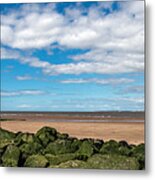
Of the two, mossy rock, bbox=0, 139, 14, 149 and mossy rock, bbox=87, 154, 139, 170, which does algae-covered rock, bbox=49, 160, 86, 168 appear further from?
mossy rock, bbox=0, 139, 14, 149

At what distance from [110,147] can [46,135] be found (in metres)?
0.23

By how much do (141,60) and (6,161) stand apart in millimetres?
608

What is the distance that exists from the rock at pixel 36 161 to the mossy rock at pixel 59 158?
0.02 meters

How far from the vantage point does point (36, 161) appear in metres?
1.76

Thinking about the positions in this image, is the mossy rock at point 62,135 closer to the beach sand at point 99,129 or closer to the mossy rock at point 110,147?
the beach sand at point 99,129

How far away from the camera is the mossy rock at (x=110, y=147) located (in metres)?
1.72

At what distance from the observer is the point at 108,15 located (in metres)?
1.73

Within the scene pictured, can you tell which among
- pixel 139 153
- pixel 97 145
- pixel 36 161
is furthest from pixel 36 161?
pixel 139 153

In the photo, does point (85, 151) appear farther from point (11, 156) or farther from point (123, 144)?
point (11, 156)

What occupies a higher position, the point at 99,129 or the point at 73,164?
the point at 99,129

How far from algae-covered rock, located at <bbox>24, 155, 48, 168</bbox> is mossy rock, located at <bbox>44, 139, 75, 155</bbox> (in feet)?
0.12

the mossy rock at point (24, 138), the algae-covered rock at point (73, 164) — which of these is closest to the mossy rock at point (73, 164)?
the algae-covered rock at point (73, 164)

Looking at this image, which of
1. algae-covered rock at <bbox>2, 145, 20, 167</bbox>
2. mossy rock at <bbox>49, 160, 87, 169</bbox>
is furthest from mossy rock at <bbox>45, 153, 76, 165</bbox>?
algae-covered rock at <bbox>2, 145, 20, 167</bbox>

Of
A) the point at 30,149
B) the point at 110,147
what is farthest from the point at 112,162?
the point at 30,149
